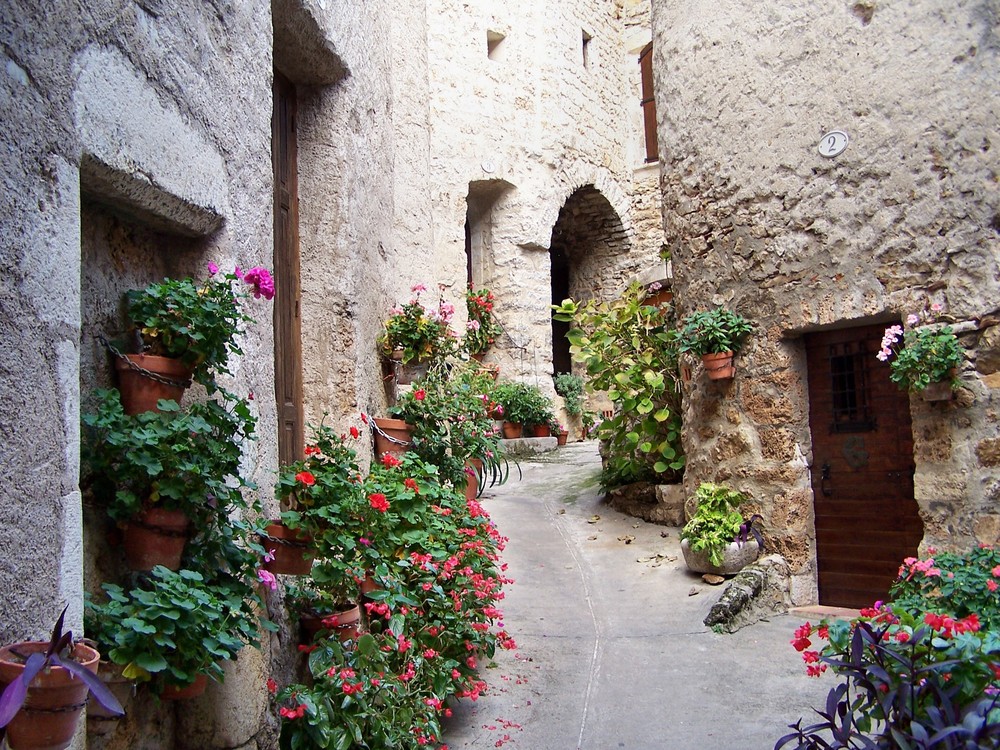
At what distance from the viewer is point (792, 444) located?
18.6 feet

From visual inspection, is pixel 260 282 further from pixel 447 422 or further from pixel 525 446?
pixel 525 446

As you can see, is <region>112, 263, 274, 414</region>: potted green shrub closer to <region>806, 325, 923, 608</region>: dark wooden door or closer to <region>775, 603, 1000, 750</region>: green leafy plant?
<region>775, 603, 1000, 750</region>: green leafy plant

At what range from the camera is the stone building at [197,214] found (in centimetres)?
165

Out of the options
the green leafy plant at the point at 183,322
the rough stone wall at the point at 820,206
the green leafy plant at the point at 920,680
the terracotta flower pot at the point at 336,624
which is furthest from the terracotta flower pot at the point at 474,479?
the green leafy plant at the point at 920,680

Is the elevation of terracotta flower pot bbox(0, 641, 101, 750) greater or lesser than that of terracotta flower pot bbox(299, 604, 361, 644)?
greater

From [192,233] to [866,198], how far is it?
4266 mm

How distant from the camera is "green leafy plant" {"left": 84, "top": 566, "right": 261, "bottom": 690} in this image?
6.13 feet

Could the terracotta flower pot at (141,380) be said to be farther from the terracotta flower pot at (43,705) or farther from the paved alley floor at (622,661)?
the paved alley floor at (622,661)

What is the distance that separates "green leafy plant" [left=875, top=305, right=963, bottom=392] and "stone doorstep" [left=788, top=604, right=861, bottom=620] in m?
1.47

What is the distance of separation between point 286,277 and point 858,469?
12.5 ft

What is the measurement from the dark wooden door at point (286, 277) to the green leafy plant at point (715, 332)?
2987 millimetres

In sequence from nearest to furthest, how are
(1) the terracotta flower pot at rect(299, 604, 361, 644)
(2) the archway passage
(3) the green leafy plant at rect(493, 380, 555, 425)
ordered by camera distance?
(1) the terracotta flower pot at rect(299, 604, 361, 644), (3) the green leafy plant at rect(493, 380, 555, 425), (2) the archway passage

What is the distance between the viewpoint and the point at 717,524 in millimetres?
5734

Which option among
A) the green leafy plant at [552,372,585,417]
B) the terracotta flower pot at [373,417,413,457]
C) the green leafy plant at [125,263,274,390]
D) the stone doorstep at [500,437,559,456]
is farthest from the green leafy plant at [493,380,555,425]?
the green leafy plant at [125,263,274,390]
